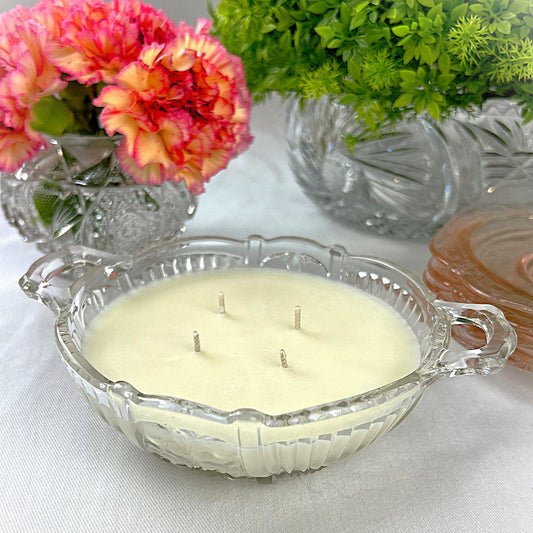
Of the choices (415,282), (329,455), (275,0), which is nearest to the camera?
(329,455)

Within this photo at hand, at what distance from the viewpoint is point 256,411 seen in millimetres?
400

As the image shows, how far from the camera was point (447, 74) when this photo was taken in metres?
0.63

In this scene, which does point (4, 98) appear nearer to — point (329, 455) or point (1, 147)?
point (1, 147)

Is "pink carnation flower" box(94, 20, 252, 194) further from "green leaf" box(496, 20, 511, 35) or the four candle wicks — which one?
"green leaf" box(496, 20, 511, 35)

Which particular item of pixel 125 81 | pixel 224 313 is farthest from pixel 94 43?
pixel 224 313

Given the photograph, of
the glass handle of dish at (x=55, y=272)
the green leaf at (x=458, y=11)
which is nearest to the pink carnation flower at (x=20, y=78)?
the glass handle of dish at (x=55, y=272)

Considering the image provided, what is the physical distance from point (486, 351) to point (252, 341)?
0.18m

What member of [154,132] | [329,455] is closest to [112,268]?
[154,132]

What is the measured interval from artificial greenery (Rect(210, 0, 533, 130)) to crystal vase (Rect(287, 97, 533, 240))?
0.05 metres

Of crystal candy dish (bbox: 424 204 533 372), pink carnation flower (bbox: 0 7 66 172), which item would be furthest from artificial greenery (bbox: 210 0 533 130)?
pink carnation flower (bbox: 0 7 66 172)

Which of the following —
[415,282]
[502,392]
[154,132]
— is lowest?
[502,392]

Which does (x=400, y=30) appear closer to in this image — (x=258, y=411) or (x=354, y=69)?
(x=354, y=69)

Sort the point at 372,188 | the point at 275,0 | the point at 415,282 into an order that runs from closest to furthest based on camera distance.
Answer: the point at 415,282
the point at 275,0
the point at 372,188

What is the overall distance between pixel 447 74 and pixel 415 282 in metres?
0.21
